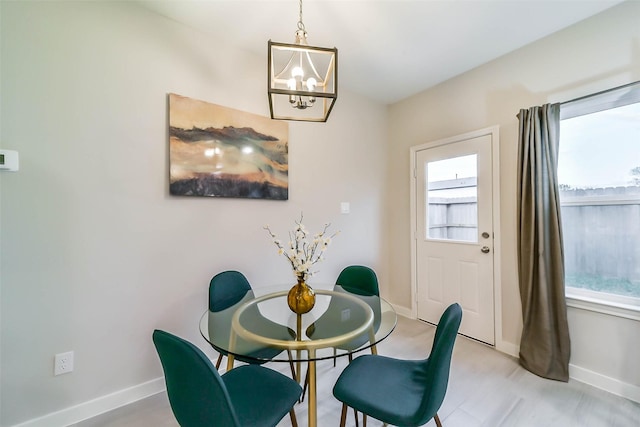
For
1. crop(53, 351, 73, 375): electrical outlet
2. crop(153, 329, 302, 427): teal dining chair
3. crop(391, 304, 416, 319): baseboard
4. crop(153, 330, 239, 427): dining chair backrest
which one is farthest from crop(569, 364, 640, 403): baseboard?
crop(53, 351, 73, 375): electrical outlet

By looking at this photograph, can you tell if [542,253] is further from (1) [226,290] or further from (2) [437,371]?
(1) [226,290]

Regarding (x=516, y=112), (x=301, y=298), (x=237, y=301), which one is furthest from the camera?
(x=516, y=112)

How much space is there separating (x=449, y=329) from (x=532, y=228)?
160 centimetres

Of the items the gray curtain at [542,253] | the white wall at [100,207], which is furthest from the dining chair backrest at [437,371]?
the white wall at [100,207]

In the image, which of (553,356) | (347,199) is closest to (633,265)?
(553,356)

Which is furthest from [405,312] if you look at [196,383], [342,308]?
[196,383]

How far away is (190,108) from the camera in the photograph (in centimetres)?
197

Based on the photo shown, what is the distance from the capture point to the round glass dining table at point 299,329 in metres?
1.16

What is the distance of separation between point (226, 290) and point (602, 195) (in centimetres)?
287

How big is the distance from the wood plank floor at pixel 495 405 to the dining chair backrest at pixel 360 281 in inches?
26.7

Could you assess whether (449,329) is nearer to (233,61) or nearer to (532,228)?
(532,228)

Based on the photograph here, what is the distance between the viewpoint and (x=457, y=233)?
2756 millimetres

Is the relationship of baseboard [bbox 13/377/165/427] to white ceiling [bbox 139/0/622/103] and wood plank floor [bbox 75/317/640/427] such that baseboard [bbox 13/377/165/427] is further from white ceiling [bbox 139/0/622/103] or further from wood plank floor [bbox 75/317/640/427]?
white ceiling [bbox 139/0/622/103]

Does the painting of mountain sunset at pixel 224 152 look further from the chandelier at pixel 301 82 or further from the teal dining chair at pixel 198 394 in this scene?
the teal dining chair at pixel 198 394
